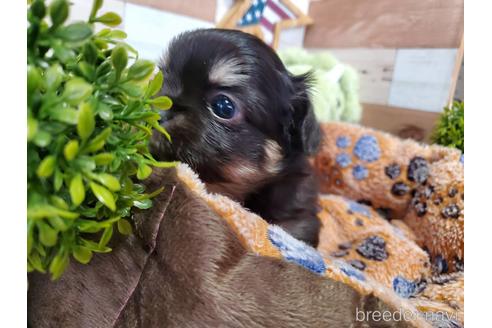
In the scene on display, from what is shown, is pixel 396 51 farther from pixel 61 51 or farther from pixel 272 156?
pixel 61 51

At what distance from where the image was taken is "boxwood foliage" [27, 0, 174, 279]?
1.61 ft

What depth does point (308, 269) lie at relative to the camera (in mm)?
811

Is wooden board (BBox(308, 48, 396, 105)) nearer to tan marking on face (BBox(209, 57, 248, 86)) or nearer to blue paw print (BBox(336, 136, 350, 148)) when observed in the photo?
blue paw print (BBox(336, 136, 350, 148))

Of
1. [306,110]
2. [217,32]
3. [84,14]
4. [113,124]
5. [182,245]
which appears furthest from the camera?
[84,14]

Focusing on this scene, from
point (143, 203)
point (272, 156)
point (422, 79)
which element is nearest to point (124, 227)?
point (143, 203)

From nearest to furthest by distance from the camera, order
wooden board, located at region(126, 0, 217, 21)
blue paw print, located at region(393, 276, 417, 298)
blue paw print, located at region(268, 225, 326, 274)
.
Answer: blue paw print, located at region(268, 225, 326, 274) < blue paw print, located at region(393, 276, 417, 298) < wooden board, located at region(126, 0, 217, 21)

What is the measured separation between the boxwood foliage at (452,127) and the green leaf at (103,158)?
A: 175 cm

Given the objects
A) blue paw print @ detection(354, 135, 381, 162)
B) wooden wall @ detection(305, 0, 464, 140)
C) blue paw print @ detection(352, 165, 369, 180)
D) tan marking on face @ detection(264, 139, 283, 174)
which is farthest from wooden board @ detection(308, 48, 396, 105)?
tan marking on face @ detection(264, 139, 283, 174)

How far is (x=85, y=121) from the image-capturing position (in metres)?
0.50

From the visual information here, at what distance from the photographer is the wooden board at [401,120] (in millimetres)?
2201

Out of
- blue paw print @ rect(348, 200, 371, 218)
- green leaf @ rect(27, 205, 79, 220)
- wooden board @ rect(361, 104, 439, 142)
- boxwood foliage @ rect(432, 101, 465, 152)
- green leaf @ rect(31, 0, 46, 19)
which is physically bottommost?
blue paw print @ rect(348, 200, 371, 218)

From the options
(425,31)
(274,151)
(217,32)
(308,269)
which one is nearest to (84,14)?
(217,32)
